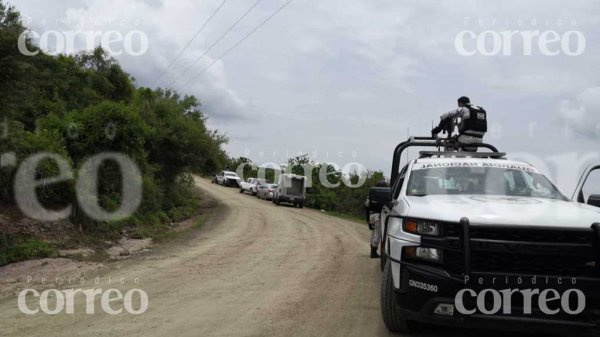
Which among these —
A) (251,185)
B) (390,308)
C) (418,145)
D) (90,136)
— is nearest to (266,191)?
(251,185)

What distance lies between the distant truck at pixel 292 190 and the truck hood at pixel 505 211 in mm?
30327

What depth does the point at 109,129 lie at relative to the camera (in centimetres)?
1789

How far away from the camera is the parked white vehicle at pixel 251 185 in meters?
46.2

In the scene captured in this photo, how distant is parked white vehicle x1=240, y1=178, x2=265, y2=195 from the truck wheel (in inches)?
1565

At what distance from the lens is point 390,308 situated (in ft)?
18.4

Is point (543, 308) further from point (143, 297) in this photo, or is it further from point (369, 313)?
point (143, 297)

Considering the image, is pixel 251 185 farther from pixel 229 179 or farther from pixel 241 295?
pixel 241 295

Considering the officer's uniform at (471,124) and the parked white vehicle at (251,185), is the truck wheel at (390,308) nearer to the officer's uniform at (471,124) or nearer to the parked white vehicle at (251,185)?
the officer's uniform at (471,124)

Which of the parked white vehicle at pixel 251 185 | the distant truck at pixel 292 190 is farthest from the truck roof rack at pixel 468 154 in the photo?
the parked white vehicle at pixel 251 185

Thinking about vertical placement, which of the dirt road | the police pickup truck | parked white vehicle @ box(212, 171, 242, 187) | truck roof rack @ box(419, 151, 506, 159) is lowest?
the dirt road

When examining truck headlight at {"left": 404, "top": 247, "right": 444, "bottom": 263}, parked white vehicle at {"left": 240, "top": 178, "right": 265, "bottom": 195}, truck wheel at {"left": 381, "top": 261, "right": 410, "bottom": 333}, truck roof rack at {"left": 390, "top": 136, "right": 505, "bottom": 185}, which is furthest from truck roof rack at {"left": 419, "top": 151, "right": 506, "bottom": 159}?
parked white vehicle at {"left": 240, "top": 178, "right": 265, "bottom": 195}

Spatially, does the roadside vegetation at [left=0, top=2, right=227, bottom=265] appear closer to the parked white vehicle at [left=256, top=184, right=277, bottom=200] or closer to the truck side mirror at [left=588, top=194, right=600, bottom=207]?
the parked white vehicle at [left=256, top=184, right=277, bottom=200]

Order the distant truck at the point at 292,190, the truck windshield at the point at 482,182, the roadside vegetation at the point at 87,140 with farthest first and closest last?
the distant truck at the point at 292,190
the roadside vegetation at the point at 87,140
the truck windshield at the point at 482,182

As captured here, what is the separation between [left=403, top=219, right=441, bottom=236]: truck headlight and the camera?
500 cm
